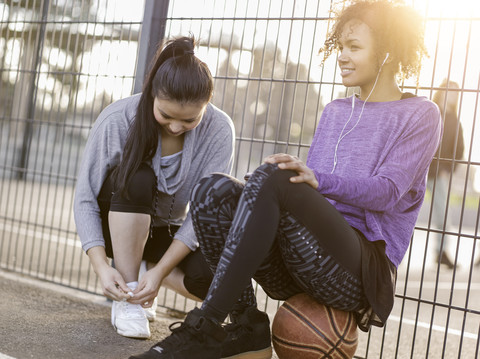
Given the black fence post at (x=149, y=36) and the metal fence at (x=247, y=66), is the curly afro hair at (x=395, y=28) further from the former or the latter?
the black fence post at (x=149, y=36)

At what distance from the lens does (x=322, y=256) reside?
6.51ft

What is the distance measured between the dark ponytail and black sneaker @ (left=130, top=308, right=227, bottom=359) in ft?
2.56

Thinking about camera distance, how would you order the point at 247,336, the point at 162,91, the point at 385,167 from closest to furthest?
the point at 385,167
the point at 247,336
the point at 162,91

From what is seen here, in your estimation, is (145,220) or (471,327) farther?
(471,327)

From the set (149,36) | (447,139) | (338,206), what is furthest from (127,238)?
(447,139)

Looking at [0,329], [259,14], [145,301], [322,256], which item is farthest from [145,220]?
[259,14]

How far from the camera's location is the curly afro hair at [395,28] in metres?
2.31

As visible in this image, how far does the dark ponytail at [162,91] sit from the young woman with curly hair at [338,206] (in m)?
0.46

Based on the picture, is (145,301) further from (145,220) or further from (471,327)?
(471,327)

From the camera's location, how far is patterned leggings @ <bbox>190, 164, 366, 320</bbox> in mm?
1862

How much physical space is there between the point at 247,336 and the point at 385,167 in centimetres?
78

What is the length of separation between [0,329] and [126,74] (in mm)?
1612

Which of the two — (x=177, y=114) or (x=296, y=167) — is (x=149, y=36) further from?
(x=296, y=167)

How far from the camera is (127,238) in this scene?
8.46 ft
